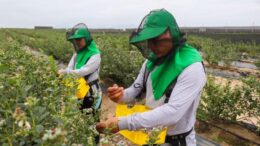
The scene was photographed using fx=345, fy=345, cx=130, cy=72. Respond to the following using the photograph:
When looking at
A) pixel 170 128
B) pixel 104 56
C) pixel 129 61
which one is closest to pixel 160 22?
pixel 170 128

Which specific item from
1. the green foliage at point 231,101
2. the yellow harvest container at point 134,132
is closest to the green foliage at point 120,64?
the green foliage at point 231,101

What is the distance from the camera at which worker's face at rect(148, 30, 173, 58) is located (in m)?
1.83

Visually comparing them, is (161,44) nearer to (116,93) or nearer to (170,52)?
(170,52)

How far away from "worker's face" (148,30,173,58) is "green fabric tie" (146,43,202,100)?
0.06 metres

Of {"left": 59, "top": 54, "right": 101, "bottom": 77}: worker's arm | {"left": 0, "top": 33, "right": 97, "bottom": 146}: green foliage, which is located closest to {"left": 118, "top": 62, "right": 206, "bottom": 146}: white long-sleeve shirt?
{"left": 0, "top": 33, "right": 97, "bottom": 146}: green foliage

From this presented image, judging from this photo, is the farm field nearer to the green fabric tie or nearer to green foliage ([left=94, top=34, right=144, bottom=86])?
green foliage ([left=94, top=34, right=144, bottom=86])

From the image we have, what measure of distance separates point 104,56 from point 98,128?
22.4ft

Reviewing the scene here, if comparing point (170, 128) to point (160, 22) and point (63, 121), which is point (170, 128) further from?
point (63, 121)

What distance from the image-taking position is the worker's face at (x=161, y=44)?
5.99ft

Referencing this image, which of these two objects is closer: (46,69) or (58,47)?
(46,69)

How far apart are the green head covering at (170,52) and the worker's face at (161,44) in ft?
0.08

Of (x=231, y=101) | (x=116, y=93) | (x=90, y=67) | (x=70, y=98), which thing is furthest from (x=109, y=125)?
(x=231, y=101)

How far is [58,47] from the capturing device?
45.6 feet

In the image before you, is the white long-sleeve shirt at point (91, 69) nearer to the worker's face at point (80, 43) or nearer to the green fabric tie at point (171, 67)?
the worker's face at point (80, 43)
